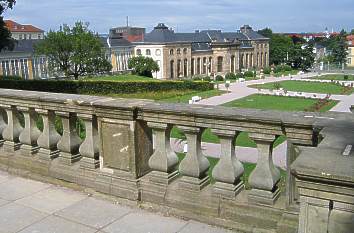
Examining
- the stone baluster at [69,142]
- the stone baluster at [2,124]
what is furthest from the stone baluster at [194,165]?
the stone baluster at [2,124]

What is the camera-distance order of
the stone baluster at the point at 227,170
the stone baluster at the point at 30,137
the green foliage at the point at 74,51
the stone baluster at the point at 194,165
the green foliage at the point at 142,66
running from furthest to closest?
the green foliage at the point at 142,66
the green foliage at the point at 74,51
the stone baluster at the point at 30,137
the stone baluster at the point at 194,165
the stone baluster at the point at 227,170

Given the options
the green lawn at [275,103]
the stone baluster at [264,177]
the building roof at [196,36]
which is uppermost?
the building roof at [196,36]

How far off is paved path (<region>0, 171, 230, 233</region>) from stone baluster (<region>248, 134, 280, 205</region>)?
51 centimetres

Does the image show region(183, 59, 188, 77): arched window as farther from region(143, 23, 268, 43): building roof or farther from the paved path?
the paved path

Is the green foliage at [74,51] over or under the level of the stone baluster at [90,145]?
over

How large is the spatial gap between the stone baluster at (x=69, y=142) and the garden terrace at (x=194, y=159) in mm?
13

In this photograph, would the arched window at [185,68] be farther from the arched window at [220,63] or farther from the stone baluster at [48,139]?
the stone baluster at [48,139]

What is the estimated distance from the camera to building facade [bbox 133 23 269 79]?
9531cm

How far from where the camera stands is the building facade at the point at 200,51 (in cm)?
9531

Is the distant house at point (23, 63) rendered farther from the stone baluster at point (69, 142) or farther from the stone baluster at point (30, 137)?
the stone baluster at point (69, 142)

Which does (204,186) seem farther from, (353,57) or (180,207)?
(353,57)

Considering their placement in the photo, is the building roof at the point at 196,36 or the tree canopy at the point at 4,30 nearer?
the tree canopy at the point at 4,30

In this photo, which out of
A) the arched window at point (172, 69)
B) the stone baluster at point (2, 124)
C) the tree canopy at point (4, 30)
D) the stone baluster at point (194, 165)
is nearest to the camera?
the stone baluster at point (194, 165)

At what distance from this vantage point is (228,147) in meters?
3.83
